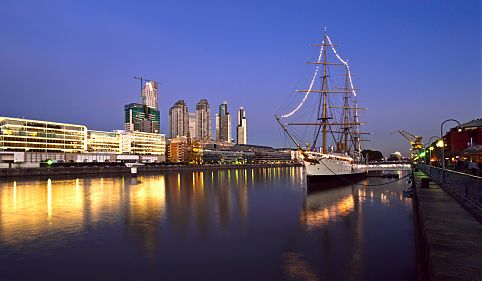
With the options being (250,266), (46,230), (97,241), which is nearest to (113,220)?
(46,230)

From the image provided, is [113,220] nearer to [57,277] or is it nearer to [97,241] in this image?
[97,241]

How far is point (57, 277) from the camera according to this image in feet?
43.5

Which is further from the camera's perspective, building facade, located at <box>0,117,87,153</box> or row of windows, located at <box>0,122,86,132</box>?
row of windows, located at <box>0,122,86,132</box>

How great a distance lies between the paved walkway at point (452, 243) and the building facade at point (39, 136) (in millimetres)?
164198

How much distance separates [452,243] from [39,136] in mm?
175972

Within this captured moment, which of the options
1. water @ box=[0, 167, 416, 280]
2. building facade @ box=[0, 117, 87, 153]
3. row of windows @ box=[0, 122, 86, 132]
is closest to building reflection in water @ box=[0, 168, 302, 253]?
water @ box=[0, 167, 416, 280]

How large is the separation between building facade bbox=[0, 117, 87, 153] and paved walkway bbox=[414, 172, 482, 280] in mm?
164198

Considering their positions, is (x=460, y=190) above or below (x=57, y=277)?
above

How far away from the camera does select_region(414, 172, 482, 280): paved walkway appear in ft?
25.0

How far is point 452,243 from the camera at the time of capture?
9.88 metres

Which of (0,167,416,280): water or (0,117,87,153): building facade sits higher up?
(0,117,87,153): building facade

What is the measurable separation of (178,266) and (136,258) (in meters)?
2.39

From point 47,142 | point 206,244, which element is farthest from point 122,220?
point 47,142

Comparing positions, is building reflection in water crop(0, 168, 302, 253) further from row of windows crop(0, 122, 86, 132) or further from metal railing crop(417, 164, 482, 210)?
row of windows crop(0, 122, 86, 132)
